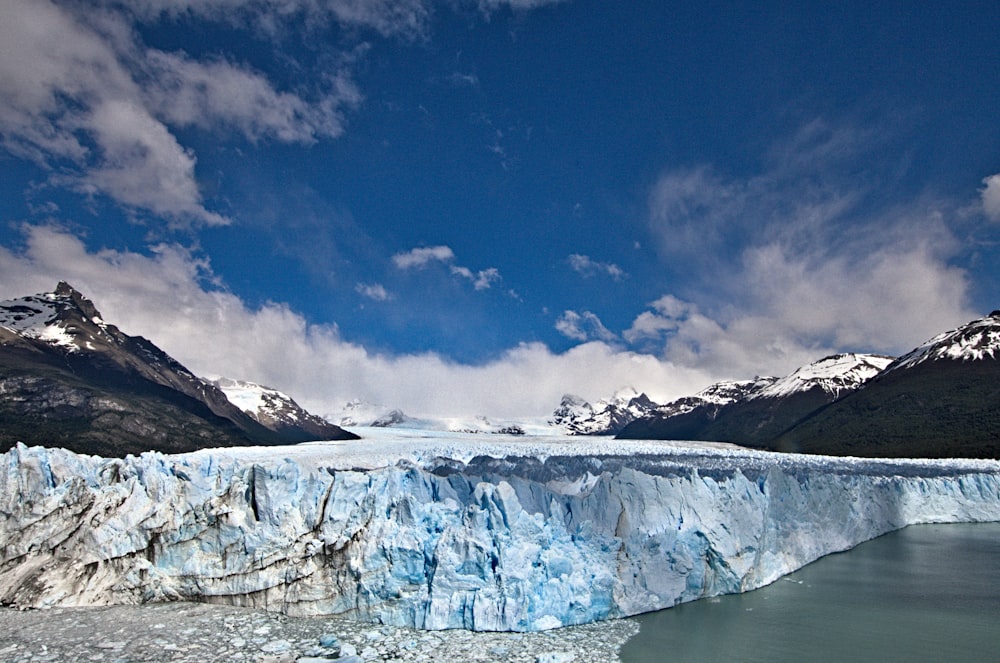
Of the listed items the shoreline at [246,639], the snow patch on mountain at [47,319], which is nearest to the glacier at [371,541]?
the shoreline at [246,639]

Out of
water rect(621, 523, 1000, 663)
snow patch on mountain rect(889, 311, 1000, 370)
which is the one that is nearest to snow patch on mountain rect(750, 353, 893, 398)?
snow patch on mountain rect(889, 311, 1000, 370)

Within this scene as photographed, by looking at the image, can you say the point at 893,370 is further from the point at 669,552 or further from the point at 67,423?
the point at 67,423

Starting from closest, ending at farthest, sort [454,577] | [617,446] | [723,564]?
[454,577] < [723,564] < [617,446]

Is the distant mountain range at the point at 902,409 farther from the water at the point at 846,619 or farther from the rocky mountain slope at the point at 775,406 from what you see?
the water at the point at 846,619

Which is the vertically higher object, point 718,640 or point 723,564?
point 723,564

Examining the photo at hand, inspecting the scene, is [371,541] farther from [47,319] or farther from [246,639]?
[47,319]

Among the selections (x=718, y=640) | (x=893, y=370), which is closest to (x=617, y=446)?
(x=718, y=640)
